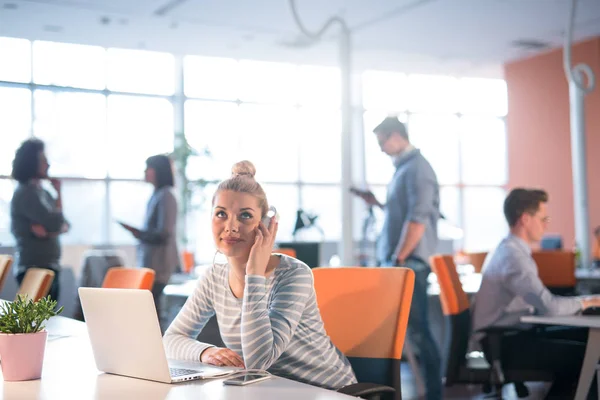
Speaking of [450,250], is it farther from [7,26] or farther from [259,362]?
[259,362]

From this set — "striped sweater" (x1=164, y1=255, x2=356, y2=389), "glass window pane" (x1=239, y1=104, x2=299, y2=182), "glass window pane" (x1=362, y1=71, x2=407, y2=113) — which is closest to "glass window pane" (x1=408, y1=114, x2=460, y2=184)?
"glass window pane" (x1=362, y1=71, x2=407, y2=113)

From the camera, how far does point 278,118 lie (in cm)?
1276

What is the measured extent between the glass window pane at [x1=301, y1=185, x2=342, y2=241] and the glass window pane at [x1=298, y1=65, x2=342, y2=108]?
4.82ft

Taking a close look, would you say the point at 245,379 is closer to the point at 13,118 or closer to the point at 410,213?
the point at 410,213

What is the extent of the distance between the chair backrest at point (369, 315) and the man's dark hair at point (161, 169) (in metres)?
2.73

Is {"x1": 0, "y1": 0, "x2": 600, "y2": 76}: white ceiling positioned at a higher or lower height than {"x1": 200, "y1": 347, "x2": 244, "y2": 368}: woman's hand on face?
higher

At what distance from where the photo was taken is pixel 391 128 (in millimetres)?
4211

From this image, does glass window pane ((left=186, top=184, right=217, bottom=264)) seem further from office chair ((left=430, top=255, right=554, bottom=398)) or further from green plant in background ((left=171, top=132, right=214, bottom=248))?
office chair ((left=430, top=255, right=554, bottom=398))

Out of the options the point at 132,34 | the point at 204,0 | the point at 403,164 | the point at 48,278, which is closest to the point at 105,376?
the point at 48,278

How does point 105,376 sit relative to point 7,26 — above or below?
below

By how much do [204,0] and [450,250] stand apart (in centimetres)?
430

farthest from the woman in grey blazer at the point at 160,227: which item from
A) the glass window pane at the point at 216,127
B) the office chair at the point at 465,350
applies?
the glass window pane at the point at 216,127

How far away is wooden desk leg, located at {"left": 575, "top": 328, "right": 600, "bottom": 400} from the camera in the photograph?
300 centimetres

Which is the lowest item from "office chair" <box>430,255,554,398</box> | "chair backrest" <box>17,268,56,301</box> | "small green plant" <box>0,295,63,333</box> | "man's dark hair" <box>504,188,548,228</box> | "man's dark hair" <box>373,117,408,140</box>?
"office chair" <box>430,255,554,398</box>
